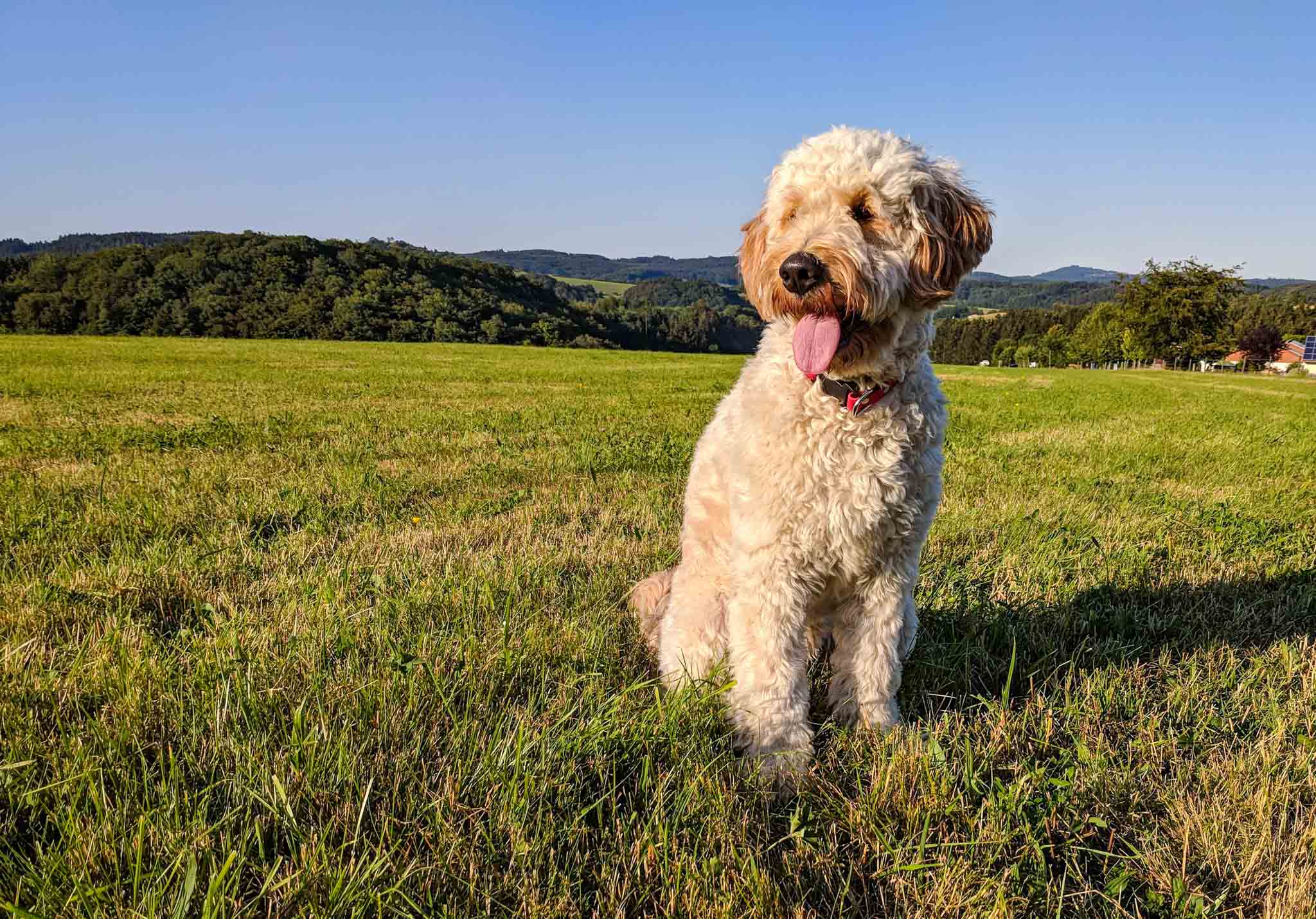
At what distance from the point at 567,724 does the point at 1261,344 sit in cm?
11773

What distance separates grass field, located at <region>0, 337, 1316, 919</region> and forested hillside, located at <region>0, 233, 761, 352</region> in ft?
183

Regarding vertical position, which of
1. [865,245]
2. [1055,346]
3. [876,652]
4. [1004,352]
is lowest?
[876,652]

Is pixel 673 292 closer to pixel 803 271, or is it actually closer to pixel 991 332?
pixel 991 332

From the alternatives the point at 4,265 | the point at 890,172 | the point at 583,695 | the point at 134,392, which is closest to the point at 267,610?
the point at 583,695

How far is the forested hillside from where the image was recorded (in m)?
67.4

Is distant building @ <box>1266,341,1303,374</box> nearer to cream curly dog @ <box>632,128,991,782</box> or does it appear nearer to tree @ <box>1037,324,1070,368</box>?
tree @ <box>1037,324,1070,368</box>

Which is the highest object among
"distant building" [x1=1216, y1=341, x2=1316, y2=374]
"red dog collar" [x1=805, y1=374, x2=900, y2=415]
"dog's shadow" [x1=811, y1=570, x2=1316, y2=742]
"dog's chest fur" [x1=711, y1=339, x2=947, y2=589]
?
"distant building" [x1=1216, y1=341, x2=1316, y2=374]

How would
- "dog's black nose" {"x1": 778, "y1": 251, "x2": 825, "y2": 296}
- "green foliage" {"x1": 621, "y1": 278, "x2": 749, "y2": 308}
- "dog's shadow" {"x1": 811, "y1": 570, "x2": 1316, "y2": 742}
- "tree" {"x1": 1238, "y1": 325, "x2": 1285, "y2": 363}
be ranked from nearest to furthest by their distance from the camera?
"dog's black nose" {"x1": 778, "y1": 251, "x2": 825, "y2": 296} → "dog's shadow" {"x1": 811, "y1": 570, "x2": 1316, "y2": 742} → "tree" {"x1": 1238, "y1": 325, "x2": 1285, "y2": 363} → "green foliage" {"x1": 621, "y1": 278, "x2": 749, "y2": 308}

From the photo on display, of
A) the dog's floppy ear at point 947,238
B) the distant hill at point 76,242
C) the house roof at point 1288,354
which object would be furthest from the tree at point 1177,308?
the distant hill at point 76,242

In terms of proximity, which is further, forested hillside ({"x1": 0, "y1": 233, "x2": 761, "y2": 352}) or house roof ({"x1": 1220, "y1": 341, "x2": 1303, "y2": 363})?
house roof ({"x1": 1220, "y1": 341, "x2": 1303, "y2": 363})

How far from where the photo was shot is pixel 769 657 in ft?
10.2

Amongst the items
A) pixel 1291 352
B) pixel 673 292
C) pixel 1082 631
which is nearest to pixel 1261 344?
pixel 1291 352

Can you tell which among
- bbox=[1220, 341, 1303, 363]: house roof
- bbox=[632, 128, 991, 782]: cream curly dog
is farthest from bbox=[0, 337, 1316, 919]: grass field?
bbox=[1220, 341, 1303, 363]: house roof

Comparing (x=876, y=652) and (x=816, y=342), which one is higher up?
(x=816, y=342)
